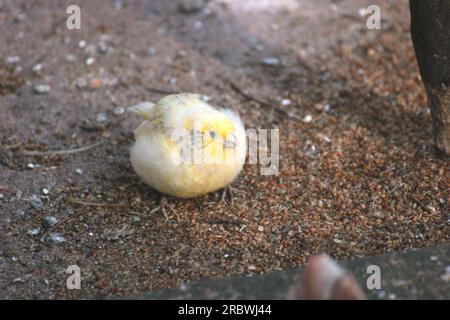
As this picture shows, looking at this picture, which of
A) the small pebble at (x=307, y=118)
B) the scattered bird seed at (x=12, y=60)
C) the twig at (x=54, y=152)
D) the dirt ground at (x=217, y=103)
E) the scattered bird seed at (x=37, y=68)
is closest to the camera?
the dirt ground at (x=217, y=103)

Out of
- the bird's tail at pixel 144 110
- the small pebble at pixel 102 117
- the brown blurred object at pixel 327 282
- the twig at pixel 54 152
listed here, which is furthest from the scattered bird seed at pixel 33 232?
the brown blurred object at pixel 327 282

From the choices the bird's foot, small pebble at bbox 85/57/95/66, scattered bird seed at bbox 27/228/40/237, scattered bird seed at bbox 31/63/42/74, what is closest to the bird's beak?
the bird's foot

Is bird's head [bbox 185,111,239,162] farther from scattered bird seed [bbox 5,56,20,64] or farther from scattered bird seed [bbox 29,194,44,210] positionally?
scattered bird seed [bbox 5,56,20,64]

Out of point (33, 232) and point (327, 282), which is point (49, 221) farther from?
point (327, 282)

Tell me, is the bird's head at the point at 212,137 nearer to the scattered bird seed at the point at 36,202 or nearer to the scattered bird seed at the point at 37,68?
the scattered bird seed at the point at 36,202

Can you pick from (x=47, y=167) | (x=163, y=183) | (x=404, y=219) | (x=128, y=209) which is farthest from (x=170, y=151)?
(x=404, y=219)
